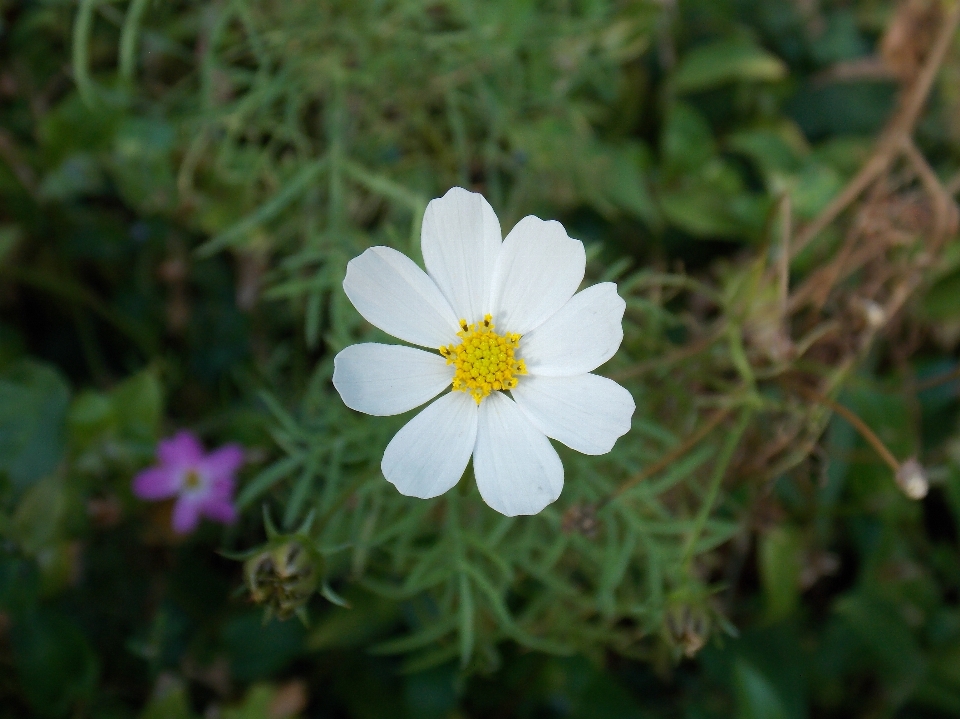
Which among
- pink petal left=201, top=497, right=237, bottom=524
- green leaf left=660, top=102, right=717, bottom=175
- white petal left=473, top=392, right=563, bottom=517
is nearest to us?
white petal left=473, top=392, right=563, bottom=517

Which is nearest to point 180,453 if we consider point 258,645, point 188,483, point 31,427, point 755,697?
point 188,483

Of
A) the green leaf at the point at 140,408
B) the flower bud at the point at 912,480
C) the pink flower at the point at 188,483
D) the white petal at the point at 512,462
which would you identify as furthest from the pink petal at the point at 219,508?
the flower bud at the point at 912,480

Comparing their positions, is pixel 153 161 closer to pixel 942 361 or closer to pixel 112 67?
pixel 112 67

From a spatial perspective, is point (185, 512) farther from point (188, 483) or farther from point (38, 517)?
point (38, 517)

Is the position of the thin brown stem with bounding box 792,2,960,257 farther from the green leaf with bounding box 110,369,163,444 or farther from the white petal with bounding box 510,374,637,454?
the green leaf with bounding box 110,369,163,444

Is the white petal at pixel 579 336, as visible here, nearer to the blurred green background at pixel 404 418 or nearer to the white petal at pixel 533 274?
the white petal at pixel 533 274

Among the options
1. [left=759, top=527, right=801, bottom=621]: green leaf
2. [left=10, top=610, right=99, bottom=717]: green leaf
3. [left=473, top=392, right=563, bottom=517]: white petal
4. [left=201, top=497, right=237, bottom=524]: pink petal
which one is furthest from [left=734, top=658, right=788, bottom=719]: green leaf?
[left=10, top=610, right=99, bottom=717]: green leaf
